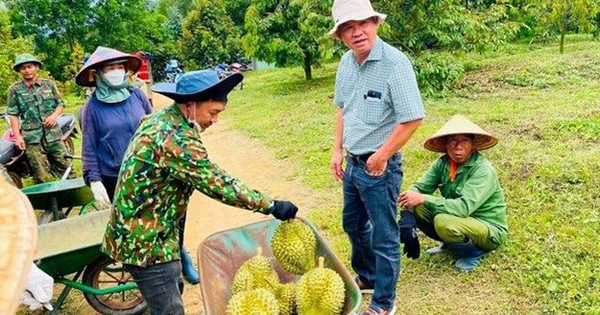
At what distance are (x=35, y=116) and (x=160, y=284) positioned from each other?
177 inches

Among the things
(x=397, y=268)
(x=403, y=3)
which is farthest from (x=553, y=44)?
(x=397, y=268)

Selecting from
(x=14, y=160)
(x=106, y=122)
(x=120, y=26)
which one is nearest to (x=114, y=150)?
(x=106, y=122)

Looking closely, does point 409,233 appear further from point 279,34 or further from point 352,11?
point 279,34

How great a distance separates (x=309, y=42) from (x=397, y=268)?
1213cm

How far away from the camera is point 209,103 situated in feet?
7.82

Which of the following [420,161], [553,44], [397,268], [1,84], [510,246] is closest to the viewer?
[397,268]

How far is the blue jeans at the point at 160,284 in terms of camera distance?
7.97 ft

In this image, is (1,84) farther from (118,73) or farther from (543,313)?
(543,313)

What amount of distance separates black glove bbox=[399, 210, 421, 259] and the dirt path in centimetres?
154

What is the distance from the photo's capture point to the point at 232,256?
10.2 ft

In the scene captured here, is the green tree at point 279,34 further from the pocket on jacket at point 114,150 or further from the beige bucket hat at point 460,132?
the pocket on jacket at point 114,150

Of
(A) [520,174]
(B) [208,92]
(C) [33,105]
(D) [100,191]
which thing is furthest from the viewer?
(C) [33,105]

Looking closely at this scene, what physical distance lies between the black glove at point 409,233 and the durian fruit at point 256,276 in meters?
1.08

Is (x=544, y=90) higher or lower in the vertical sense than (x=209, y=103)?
lower
